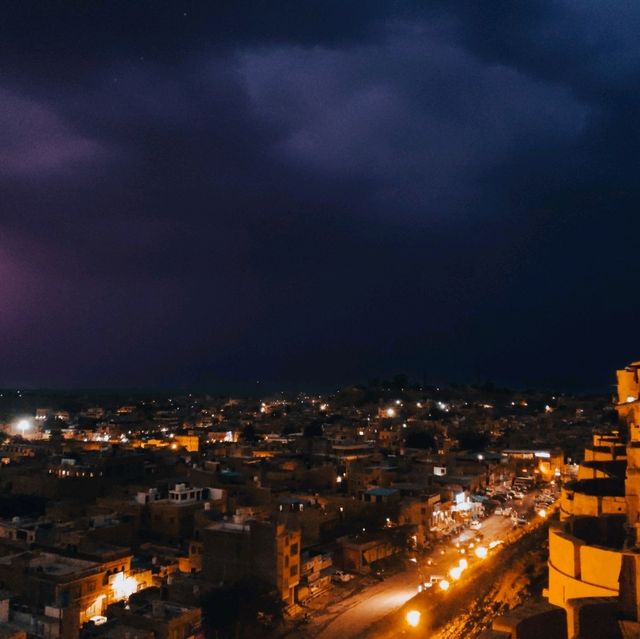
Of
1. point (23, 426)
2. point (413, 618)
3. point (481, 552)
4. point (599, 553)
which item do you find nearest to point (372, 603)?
point (413, 618)

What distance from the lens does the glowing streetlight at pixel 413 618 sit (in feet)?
54.0

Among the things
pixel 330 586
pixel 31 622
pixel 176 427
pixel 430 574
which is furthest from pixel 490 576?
pixel 176 427

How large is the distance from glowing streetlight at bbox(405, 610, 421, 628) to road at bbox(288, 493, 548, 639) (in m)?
1.59

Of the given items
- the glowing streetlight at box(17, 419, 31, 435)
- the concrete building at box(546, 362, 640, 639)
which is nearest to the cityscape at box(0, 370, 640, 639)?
the concrete building at box(546, 362, 640, 639)

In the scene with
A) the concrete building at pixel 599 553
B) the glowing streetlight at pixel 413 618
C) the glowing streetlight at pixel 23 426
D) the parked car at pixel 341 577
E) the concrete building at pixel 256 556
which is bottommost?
the parked car at pixel 341 577

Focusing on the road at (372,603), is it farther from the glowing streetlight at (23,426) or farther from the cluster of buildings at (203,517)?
the glowing streetlight at (23,426)

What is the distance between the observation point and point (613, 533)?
12.2 meters

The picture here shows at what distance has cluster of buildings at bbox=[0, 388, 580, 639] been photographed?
17.4 metres

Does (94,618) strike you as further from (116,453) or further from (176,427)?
(176,427)

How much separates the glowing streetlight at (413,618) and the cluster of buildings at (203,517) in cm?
424

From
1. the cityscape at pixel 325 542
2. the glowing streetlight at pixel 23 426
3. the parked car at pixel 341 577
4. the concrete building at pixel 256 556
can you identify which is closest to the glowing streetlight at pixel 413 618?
the cityscape at pixel 325 542

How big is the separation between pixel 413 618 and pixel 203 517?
9.94 meters

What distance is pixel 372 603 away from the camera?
20.5 m

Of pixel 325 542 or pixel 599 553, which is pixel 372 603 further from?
pixel 599 553
